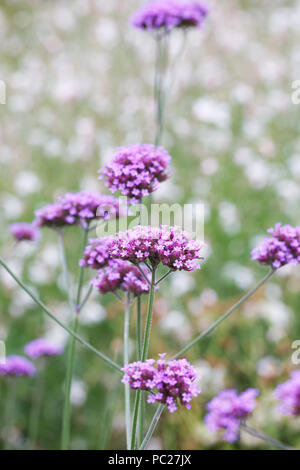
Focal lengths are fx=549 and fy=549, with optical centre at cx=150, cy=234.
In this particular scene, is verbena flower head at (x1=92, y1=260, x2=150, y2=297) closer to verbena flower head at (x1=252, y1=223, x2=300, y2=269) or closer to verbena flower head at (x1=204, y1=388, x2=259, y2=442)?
verbena flower head at (x1=252, y1=223, x2=300, y2=269)

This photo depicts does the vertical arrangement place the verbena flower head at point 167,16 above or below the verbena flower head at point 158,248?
above

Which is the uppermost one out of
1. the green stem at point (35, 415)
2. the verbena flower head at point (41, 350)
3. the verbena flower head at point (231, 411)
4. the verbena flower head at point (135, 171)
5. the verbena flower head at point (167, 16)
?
the verbena flower head at point (167, 16)

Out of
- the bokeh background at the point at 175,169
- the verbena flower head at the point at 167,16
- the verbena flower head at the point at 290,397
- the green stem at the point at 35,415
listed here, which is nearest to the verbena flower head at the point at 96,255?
the bokeh background at the point at 175,169

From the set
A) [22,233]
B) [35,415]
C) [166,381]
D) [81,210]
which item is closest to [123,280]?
[81,210]

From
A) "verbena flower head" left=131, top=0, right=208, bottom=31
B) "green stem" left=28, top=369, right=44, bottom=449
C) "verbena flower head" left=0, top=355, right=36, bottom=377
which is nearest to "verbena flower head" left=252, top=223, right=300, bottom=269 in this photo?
"verbena flower head" left=131, top=0, right=208, bottom=31

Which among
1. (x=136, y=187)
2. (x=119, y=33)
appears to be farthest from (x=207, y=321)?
(x=119, y=33)

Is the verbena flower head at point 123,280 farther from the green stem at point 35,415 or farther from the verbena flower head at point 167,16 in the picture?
the green stem at point 35,415

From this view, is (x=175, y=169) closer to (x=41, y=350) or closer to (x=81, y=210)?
(x=41, y=350)
